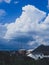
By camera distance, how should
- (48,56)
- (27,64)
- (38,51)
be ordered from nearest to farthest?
(27,64) → (48,56) → (38,51)

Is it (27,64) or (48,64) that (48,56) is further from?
(27,64)

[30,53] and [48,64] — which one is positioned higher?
[30,53]

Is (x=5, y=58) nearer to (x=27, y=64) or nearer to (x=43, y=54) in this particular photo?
(x=27, y=64)

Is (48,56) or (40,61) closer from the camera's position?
(40,61)

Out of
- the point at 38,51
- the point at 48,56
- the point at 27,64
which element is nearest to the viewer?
the point at 27,64

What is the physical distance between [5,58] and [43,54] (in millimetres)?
7679

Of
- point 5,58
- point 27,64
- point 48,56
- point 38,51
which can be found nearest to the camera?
point 27,64

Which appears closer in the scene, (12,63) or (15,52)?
(12,63)

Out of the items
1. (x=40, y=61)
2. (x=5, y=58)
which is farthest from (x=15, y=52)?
(x=40, y=61)

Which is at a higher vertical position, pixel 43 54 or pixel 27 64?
pixel 43 54

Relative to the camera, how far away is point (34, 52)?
1494 inches

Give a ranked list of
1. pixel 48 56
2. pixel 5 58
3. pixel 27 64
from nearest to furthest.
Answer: pixel 27 64 → pixel 5 58 → pixel 48 56

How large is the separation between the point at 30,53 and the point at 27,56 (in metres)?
1.21

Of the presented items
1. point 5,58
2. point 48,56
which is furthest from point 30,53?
point 5,58
